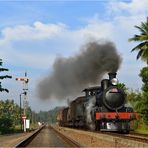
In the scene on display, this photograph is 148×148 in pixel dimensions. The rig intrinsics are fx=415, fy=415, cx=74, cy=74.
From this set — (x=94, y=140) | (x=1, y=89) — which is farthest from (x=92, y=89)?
(x=1, y=89)

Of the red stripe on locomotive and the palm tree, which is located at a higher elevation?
the palm tree

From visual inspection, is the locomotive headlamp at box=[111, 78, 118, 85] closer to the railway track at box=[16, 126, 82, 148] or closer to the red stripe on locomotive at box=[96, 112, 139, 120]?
the red stripe on locomotive at box=[96, 112, 139, 120]

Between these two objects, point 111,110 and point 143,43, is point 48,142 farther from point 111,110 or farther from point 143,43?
point 143,43

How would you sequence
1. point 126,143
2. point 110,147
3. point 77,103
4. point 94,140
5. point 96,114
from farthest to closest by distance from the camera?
point 77,103
point 96,114
point 94,140
point 110,147
point 126,143

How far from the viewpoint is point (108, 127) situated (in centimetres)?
3244

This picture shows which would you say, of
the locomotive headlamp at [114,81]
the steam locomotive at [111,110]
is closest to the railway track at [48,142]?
the steam locomotive at [111,110]

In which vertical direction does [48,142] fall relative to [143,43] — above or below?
below

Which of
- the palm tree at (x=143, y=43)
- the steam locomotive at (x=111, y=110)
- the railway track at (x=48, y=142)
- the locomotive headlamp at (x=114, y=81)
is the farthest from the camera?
the palm tree at (x=143, y=43)

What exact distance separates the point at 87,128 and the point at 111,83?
6919mm

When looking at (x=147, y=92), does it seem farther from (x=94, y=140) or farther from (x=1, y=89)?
(x=94, y=140)

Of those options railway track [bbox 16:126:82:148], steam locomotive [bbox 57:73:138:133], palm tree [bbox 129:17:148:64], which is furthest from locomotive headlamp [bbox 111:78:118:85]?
palm tree [bbox 129:17:148:64]

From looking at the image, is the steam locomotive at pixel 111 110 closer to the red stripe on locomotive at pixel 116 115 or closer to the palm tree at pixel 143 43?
the red stripe on locomotive at pixel 116 115

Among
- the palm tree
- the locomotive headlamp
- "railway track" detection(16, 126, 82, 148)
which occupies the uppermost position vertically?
the palm tree

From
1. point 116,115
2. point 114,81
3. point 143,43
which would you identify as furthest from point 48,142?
point 143,43
